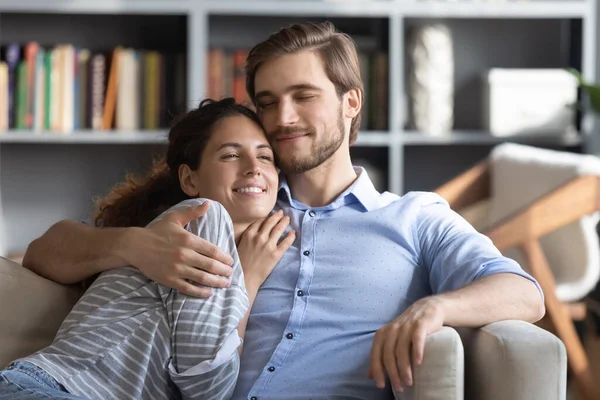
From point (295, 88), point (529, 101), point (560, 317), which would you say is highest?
point (295, 88)

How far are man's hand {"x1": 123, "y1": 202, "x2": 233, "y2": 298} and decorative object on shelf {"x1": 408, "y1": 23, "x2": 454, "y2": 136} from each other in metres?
2.08

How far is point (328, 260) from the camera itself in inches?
71.5

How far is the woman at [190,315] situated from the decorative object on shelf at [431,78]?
1.85 meters

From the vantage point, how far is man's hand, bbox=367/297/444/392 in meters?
1.43

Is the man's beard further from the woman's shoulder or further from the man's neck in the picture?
the woman's shoulder

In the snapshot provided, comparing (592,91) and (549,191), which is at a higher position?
(592,91)

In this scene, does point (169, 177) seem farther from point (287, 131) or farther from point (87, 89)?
point (87, 89)

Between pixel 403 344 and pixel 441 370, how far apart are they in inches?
2.8

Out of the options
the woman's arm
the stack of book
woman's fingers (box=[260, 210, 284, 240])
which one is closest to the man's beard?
woman's fingers (box=[260, 210, 284, 240])

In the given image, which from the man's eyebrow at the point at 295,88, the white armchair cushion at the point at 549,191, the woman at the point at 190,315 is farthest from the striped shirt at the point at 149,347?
the white armchair cushion at the point at 549,191

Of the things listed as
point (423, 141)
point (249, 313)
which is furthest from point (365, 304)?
point (423, 141)

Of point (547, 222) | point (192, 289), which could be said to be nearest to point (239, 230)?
point (192, 289)

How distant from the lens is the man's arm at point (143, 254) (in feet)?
5.18

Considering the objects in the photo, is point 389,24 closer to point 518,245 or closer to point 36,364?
point 518,245
